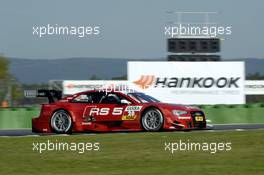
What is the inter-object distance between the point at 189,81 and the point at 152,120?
890 inches

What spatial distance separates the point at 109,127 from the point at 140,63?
75.4 feet

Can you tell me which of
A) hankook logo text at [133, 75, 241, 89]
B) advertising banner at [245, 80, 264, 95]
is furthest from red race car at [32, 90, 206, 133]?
advertising banner at [245, 80, 264, 95]

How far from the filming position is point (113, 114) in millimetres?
18297

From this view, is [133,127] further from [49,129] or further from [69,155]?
[69,155]

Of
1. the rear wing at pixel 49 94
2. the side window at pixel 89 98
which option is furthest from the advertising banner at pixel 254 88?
the side window at pixel 89 98

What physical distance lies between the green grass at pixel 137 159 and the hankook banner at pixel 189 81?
77.3 feet

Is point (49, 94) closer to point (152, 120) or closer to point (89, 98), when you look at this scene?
point (89, 98)

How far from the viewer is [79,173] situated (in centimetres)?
1064

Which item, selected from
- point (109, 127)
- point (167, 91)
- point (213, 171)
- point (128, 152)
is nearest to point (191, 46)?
point (167, 91)

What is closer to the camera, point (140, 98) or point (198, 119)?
point (198, 119)

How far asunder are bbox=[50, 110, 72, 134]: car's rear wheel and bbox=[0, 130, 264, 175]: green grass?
2530mm

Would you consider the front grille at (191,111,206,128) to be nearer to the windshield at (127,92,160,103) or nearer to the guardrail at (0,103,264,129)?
the windshield at (127,92,160,103)

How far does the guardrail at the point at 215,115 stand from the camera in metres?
23.9

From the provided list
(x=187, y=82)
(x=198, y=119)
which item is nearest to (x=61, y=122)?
(x=198, y=119)
